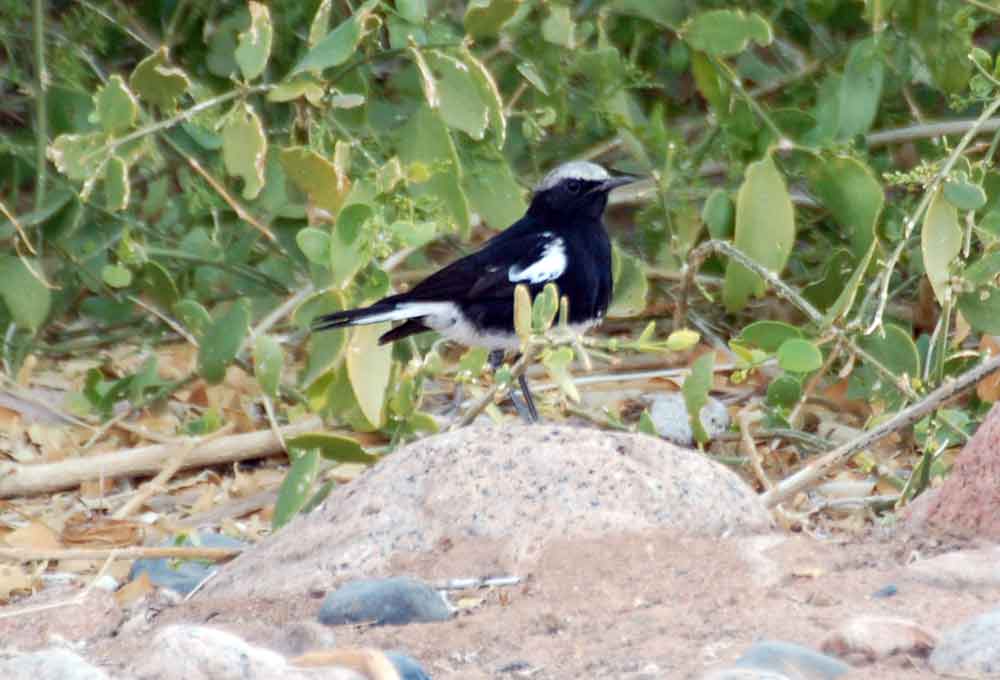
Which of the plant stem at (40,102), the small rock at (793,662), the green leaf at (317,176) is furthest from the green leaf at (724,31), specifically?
the small rock at (793,662)

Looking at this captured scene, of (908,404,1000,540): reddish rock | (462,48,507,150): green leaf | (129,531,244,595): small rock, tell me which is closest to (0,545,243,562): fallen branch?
(129,531,244,595): small rock

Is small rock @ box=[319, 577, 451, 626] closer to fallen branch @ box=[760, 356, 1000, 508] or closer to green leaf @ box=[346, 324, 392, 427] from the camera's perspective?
fallen branch @ box=[760, 356, 1000, 508]

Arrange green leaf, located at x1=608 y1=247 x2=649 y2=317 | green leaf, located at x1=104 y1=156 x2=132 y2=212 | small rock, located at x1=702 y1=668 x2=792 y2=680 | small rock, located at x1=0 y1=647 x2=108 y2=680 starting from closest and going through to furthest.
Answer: small rock, located at x1=702 y1=668 x2=792 y2=680, small rock, located at x1=0 y1=647 x2=108 y2=680, green leaf, located at x1=104 y1=156 x2=132 y2=212, green leaf, located at x1=608 y1=247 x2=649 y2=317

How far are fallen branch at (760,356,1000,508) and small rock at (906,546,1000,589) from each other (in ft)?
2.53

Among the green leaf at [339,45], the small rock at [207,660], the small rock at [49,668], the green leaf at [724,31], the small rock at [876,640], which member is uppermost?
the green leaf at [339,45]

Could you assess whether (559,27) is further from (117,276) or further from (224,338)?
(117,276)

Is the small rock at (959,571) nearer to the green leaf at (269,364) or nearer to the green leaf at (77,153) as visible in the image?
the green leaf at (269,364)

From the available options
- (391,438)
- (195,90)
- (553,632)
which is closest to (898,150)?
(391,438)

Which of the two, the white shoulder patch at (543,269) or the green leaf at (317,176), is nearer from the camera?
the green leaf at (317,176)

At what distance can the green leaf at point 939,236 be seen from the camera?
4.61 m

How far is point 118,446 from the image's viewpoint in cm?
561

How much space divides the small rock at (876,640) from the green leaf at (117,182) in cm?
232

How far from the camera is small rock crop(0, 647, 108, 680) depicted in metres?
2.72

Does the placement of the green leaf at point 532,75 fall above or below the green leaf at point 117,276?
above
